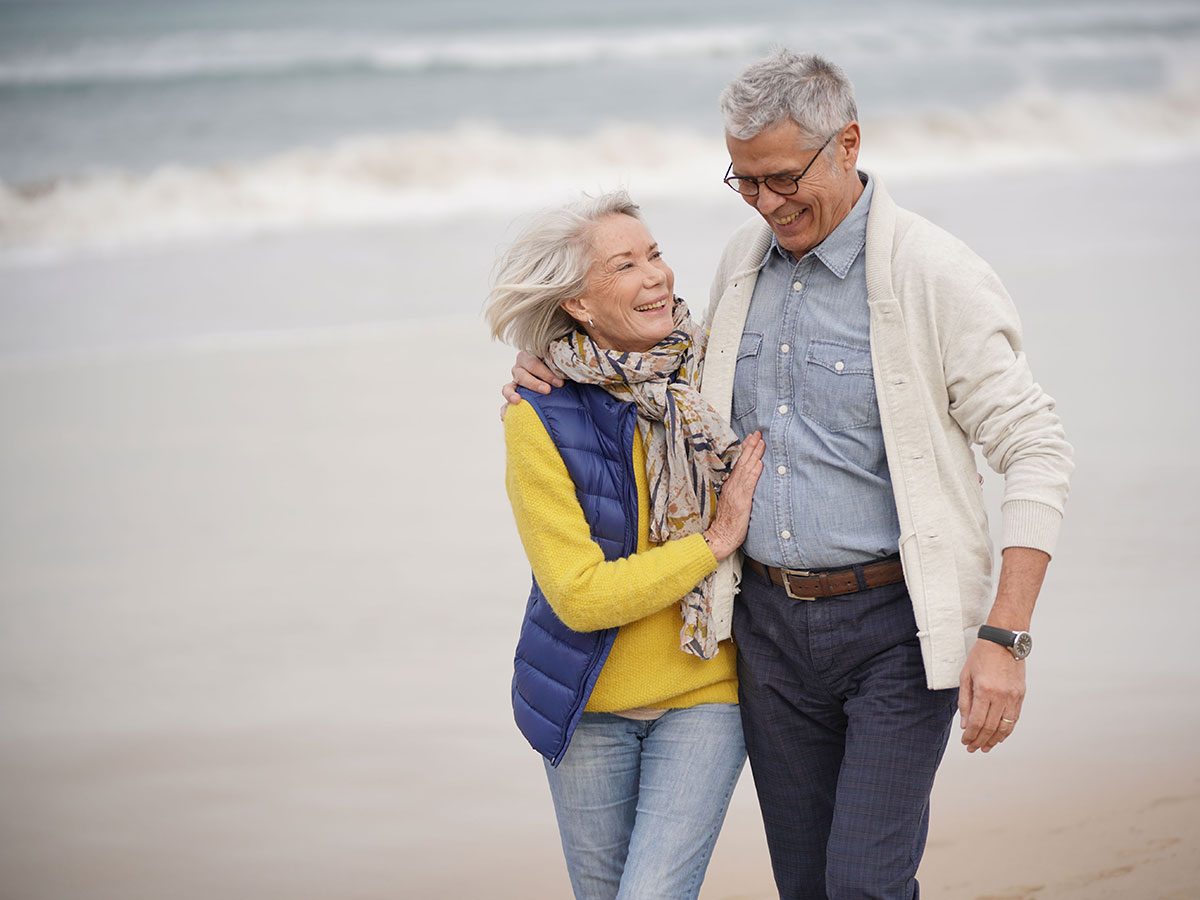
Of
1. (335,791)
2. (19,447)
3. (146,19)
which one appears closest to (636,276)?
(335,791)

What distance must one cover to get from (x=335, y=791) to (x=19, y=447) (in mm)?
3639

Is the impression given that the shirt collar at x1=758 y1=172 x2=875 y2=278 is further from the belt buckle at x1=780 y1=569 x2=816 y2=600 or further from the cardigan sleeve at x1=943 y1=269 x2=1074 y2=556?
the belt buckle at x1=780 y1=569 x2=816 y2=600

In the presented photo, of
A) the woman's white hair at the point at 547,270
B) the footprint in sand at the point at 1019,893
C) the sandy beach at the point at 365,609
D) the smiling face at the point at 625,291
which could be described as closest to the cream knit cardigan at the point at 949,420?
the smiling face at the point at 625,291

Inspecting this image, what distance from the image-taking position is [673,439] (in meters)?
2.60

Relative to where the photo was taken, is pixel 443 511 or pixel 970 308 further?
pixel 443 511

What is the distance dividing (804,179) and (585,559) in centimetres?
82

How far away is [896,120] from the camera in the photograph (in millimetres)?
15633

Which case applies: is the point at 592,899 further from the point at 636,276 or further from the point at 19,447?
the point at 19,447

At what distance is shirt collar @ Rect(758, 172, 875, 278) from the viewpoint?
263cm

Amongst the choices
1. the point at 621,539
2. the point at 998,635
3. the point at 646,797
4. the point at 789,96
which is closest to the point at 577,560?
the point at 621,539

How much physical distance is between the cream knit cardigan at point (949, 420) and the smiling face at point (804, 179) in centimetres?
9

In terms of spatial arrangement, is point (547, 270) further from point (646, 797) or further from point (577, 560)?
point (646, 797)

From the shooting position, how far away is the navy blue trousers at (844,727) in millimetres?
2531

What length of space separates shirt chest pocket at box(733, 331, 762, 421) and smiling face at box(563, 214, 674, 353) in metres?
0.16
